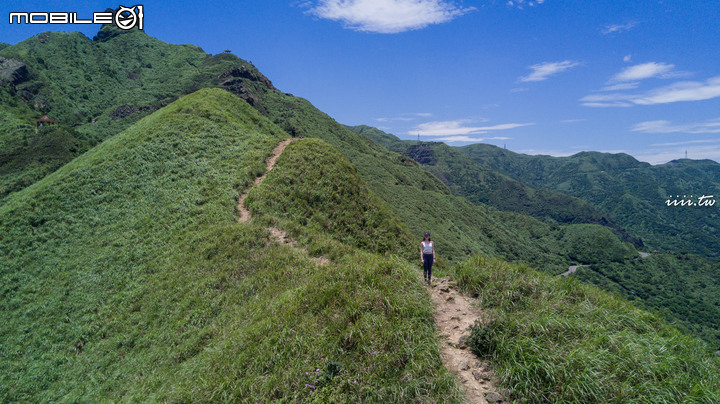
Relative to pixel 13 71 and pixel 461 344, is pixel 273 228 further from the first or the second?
pixel 13 71

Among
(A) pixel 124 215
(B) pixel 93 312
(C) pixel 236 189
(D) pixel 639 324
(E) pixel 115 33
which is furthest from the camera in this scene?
(E) pixel 115 33

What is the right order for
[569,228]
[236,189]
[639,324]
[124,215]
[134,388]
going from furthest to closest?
[569,228], [236,189], [124,215], [134,388], [639,324]

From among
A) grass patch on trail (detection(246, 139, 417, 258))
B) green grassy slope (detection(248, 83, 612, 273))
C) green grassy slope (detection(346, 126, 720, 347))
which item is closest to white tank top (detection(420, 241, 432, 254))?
grass patch on trail (detection(246, 139, 417, 258))

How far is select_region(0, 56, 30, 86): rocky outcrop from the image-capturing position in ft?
265

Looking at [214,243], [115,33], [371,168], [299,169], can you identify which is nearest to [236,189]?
[299,169]

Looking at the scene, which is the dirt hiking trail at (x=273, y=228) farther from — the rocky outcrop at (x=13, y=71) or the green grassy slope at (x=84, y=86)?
the rocky outcrop at (x=13, y=71)

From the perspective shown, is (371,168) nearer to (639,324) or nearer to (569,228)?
(639,324)

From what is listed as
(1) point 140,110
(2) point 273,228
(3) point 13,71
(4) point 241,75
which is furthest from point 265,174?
(3) point 13,71

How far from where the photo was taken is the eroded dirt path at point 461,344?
5559 mm

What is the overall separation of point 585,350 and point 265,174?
20.4 m

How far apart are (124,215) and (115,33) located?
176 metres

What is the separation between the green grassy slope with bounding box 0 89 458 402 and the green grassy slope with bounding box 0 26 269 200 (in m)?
34.3

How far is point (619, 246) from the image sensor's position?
Answer: 14462 centimetres

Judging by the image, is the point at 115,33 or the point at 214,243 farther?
→ the point at 115,33
